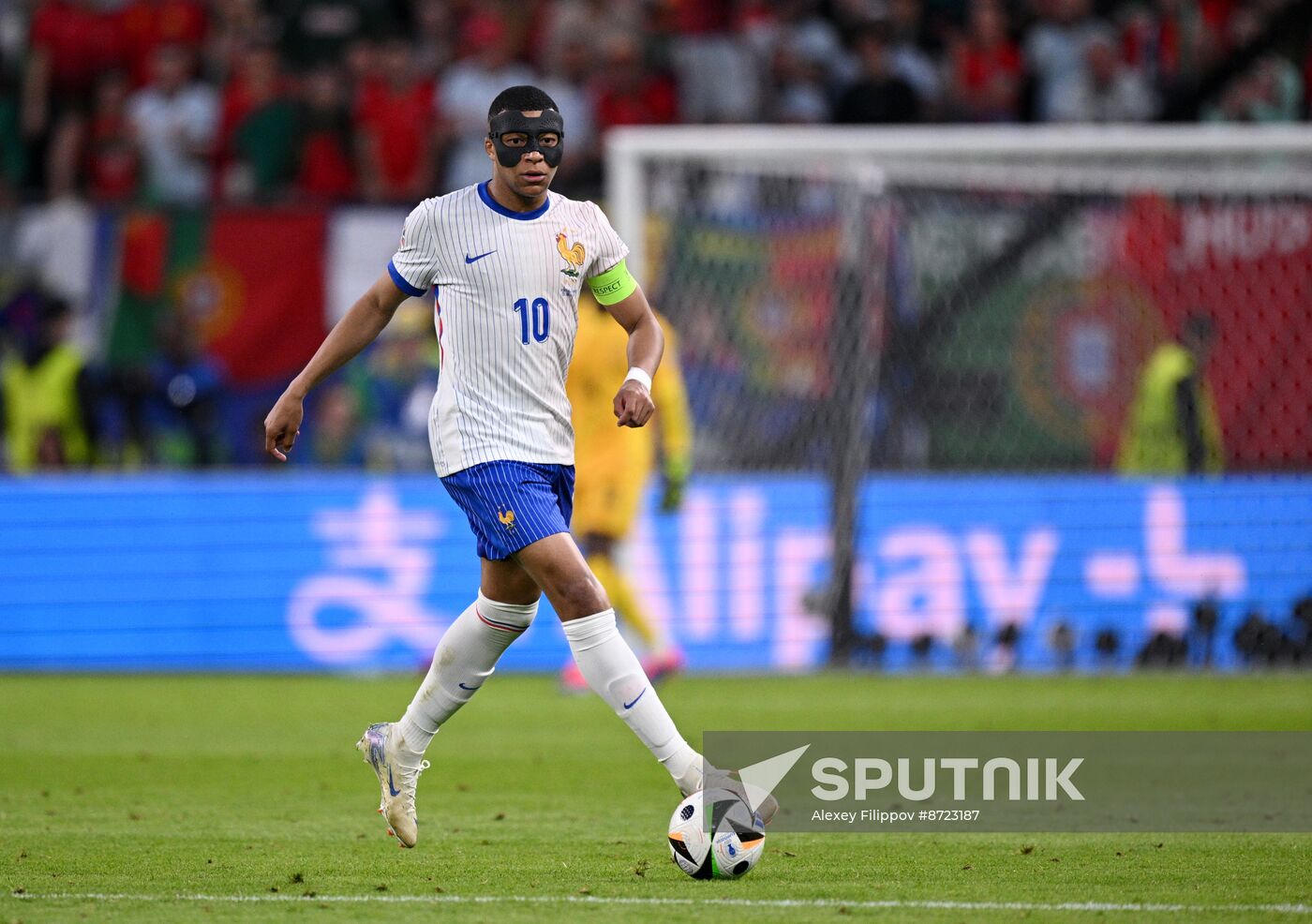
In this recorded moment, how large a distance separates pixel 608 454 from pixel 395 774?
207 inches

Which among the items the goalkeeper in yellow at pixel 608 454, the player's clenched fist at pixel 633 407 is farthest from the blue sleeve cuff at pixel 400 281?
the goalkeeper in yellow at pixel 608 454

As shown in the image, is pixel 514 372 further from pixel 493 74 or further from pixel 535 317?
pixel 493 74

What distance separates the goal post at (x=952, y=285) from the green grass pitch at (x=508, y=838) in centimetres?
317

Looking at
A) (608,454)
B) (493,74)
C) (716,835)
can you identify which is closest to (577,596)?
(716,835)

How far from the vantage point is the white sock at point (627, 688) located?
19.2ft

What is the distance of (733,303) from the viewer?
559 inches

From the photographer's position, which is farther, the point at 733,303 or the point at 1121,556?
the point at 733,303

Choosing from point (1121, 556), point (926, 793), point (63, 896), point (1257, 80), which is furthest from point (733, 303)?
point (63, 896)

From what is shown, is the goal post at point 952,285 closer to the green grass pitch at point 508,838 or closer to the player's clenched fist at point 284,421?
the green grass pitch at point 508,838

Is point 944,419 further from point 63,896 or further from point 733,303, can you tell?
point 63,896

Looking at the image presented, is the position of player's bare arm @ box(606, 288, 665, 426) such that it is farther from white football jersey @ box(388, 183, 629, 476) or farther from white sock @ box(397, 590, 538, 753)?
white sock @ box(397, 590, 538, 753)

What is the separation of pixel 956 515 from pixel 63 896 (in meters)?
8.81

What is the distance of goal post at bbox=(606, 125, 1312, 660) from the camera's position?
44.0 feet

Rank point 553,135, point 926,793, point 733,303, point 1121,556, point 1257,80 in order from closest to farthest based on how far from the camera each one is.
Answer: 1. point 553,135
2. point 926,793
3. point 1121,556
4. point 733,303
5. point 1257,80
